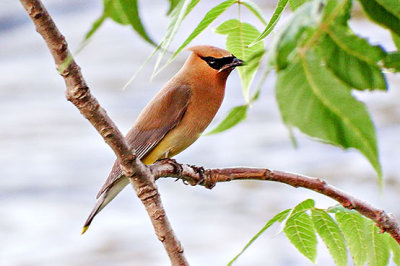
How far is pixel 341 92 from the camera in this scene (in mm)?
578

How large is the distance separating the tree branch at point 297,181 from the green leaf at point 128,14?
1.72 ft

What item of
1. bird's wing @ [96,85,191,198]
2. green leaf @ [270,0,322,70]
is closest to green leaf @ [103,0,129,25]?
green leaf @ [270,0,322,70]

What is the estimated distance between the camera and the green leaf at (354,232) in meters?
1.02

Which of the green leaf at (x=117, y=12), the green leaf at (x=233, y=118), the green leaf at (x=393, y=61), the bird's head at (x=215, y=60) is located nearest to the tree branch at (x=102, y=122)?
the green leaf at (x=117, y=12)

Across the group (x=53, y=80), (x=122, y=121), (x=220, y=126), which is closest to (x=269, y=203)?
(x=122, y=121)

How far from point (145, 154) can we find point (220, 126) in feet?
4.19

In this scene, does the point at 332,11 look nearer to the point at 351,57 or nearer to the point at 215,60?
the point at 351,57

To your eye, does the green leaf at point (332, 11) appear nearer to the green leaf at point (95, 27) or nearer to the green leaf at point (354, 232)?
the green leaf at point (95, 27)

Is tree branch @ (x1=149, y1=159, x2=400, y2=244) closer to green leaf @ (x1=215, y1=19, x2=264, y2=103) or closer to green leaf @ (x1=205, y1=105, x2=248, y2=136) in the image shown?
green leaf @ (x1=215, y1=19, x2=264, y2=103)

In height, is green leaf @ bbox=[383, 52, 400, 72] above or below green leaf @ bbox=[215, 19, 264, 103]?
below

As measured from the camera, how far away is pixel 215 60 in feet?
6.31

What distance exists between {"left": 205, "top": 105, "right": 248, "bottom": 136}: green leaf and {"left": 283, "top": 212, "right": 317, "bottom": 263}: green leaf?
0.33 meters

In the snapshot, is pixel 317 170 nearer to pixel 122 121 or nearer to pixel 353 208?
pixel 122 121

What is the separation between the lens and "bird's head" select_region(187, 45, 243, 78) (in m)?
1.87
